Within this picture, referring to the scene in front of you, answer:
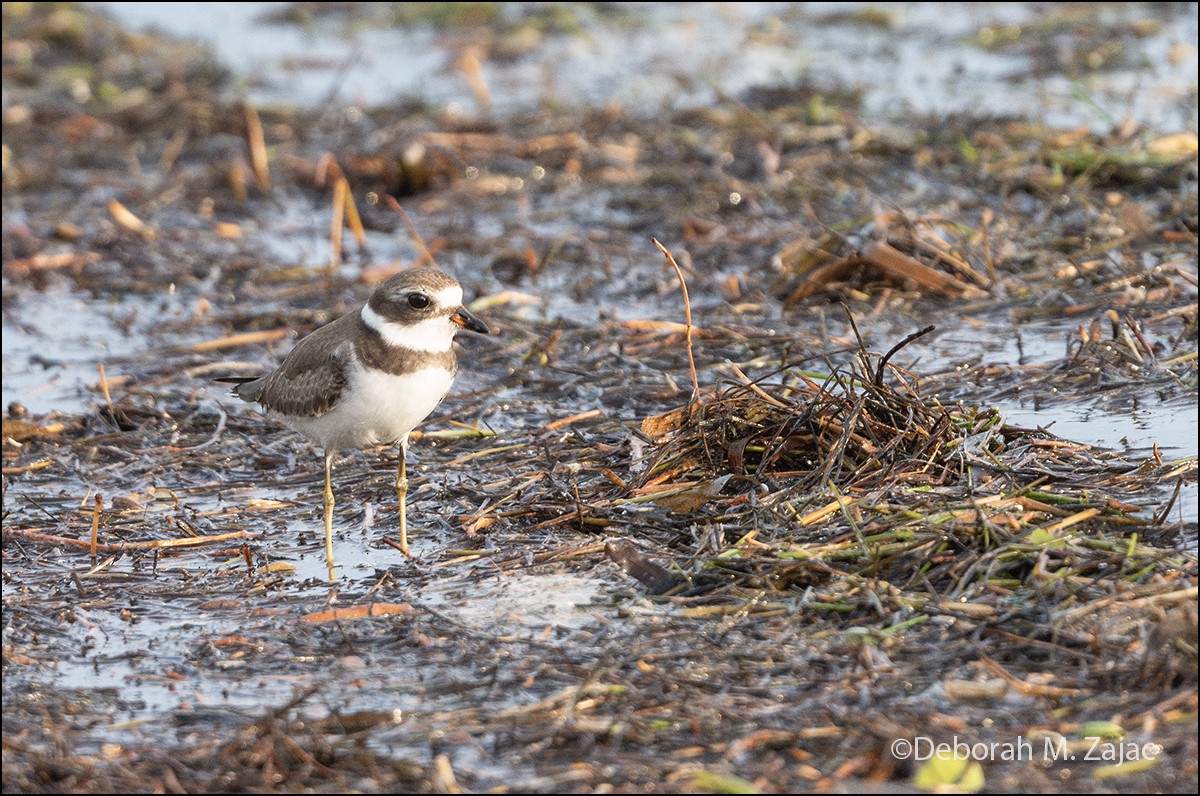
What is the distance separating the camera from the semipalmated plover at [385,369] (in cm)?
511

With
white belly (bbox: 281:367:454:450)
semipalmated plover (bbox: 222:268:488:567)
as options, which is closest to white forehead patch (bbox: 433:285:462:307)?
semipalmated plover (bbox: 222:268:488:567)

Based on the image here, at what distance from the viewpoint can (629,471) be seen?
17.6 feet

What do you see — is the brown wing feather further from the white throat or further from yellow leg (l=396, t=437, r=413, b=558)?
yellow leg (l=396, t=437, r=413, b=558)

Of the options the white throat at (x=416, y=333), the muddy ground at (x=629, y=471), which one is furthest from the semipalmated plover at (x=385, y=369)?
the muddy ground at (x=629, y=471)

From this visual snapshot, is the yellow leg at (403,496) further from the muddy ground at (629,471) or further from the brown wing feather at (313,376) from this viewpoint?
the brown wing feather at (313,376)

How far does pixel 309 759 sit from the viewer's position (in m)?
3.55

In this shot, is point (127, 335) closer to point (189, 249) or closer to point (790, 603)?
point (189, 249)

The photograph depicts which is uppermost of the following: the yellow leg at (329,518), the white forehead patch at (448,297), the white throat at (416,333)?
the white forehead patch at (448,297)

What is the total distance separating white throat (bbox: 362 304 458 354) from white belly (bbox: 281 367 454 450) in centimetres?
10

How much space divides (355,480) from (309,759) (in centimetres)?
247

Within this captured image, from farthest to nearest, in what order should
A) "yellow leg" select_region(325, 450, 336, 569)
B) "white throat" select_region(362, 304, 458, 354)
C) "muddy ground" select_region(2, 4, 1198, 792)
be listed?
"white throat" select_region(362, 304, 458, 354) → "yellow leg" select_region(325, 450, 336, 569) → "muddy ground" select_region(2, 4, 1198, 792)

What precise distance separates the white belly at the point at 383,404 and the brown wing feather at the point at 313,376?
5 centimetres

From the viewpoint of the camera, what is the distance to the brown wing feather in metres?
5.25

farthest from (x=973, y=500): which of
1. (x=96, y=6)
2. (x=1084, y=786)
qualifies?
(x=96, y=6)
